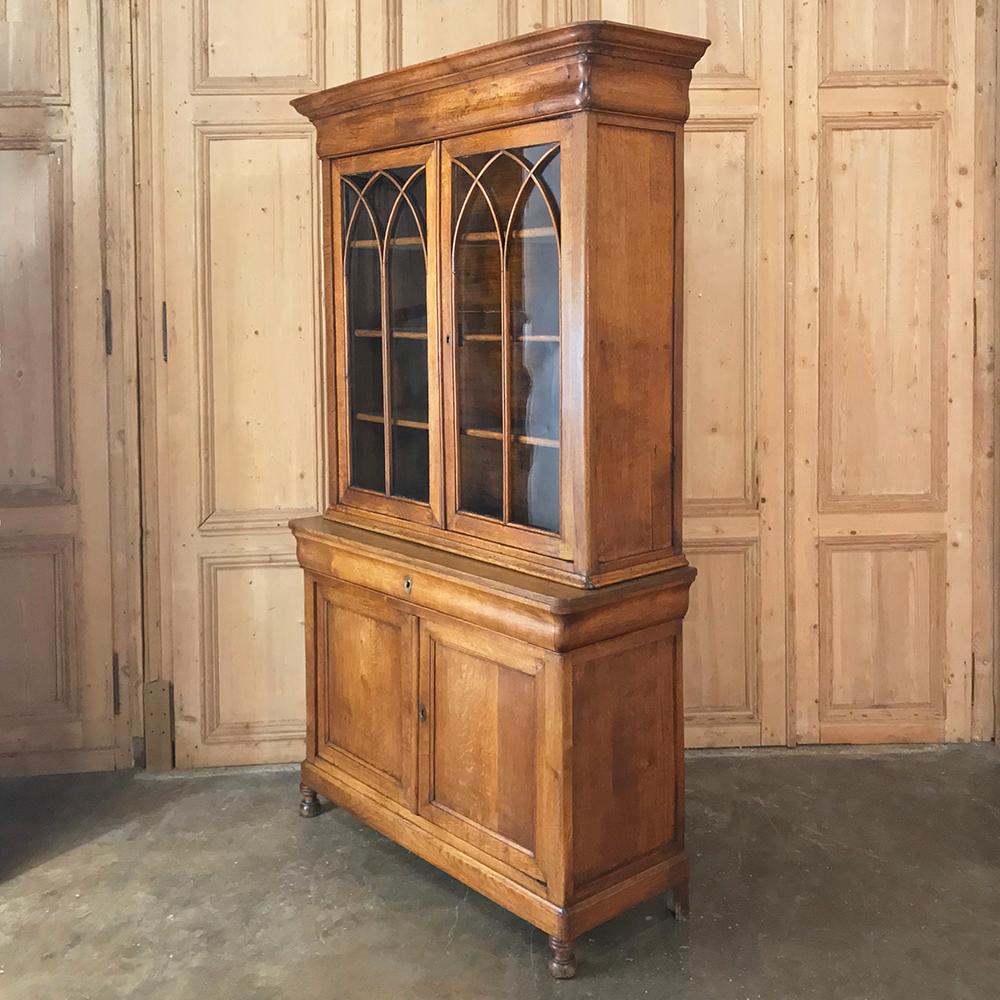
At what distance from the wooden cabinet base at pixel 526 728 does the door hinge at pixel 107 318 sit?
3.81ft

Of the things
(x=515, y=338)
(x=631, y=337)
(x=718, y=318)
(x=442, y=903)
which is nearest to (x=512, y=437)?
(x=515, y=338)

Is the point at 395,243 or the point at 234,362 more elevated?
the point at 395,243

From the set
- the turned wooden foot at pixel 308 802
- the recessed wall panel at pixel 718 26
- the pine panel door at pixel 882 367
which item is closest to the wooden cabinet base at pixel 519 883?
the turned wooden foot at pixel 308 802

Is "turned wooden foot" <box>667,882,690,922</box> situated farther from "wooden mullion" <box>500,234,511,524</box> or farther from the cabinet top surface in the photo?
the cabinet top surface

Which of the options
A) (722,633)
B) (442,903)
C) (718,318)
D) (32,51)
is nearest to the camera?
(442,903)

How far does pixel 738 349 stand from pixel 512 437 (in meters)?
1.40

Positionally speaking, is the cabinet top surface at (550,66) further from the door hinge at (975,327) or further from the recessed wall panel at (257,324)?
the door hinge at (975,327)

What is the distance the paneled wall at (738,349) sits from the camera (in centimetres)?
381

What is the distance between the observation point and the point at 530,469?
2.82 m

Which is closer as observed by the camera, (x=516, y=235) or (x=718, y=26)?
(x=516, y=235)

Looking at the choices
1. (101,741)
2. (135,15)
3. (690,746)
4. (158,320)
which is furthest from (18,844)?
(135,15)

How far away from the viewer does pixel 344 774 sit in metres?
3.44

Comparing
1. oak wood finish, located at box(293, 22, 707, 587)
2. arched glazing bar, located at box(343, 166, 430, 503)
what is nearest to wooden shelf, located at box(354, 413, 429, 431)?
arched glazing bar, located at box(343, 166, 430, 503)

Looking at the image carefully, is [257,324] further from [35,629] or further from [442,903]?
[442,903]
